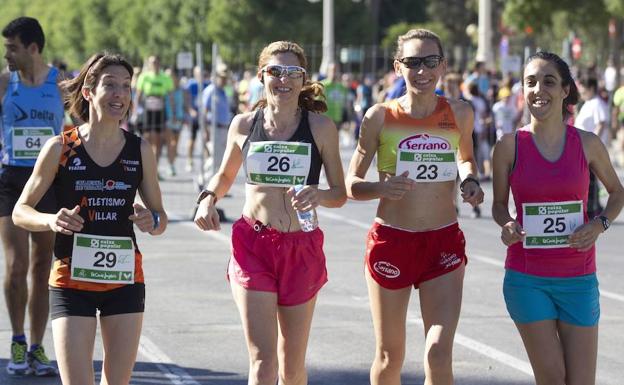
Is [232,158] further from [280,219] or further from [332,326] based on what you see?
[332,326]

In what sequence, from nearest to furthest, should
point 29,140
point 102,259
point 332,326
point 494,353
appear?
point 102,259, point 29,140, point 494,353, point 332,326

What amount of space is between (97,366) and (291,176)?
8.73 ft

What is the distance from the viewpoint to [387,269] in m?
6.38

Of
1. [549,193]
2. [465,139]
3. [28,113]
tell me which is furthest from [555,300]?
[28,113]

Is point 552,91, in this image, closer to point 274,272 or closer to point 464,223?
point 274,272

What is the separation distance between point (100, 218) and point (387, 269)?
1444 mm

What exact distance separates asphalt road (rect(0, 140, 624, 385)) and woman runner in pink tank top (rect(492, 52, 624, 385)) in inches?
77.9

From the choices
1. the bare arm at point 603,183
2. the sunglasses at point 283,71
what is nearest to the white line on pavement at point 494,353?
the bare arm at point 603,183

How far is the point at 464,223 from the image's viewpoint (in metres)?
16.0

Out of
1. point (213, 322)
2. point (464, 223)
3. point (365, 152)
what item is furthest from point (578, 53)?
point (365, 152)

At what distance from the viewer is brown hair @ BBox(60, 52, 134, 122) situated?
5875mm

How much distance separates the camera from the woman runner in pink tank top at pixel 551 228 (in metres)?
5.89

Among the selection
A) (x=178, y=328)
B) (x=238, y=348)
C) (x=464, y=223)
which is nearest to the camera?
(x=238, y=348)

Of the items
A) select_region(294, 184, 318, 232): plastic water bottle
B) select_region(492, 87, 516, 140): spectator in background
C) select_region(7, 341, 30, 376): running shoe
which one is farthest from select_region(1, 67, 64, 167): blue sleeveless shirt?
select_region(492, 87, 516, 140): spectator in background
